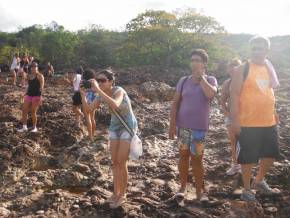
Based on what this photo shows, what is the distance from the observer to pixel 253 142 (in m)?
4.38

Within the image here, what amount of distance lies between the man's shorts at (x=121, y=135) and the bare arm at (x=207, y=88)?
0.93 meters

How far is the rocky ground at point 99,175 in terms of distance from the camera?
15.1 feet

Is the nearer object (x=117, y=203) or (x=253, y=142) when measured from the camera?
(x=253, y=142)

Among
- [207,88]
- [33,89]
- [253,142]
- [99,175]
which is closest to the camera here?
[207,88]

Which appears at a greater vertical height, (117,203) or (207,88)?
(207,88)

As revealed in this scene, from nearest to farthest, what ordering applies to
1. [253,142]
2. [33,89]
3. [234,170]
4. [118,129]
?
1. [253,142]
2. [118,129]
3. [234,170]
4. [33,89]

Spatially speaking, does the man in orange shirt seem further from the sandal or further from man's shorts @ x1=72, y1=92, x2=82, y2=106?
man's shorts @ x1=72, y1=92, x2=82, y2=106

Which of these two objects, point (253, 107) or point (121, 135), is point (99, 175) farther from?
point (253, 107)

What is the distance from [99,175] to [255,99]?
271cm

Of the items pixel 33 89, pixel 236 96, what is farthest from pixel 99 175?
pixel 33 89

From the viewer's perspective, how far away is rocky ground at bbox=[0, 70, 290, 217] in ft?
15.1

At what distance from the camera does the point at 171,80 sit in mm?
21250

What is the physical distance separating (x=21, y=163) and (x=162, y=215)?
3.26 metres

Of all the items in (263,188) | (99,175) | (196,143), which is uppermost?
(196,143)
